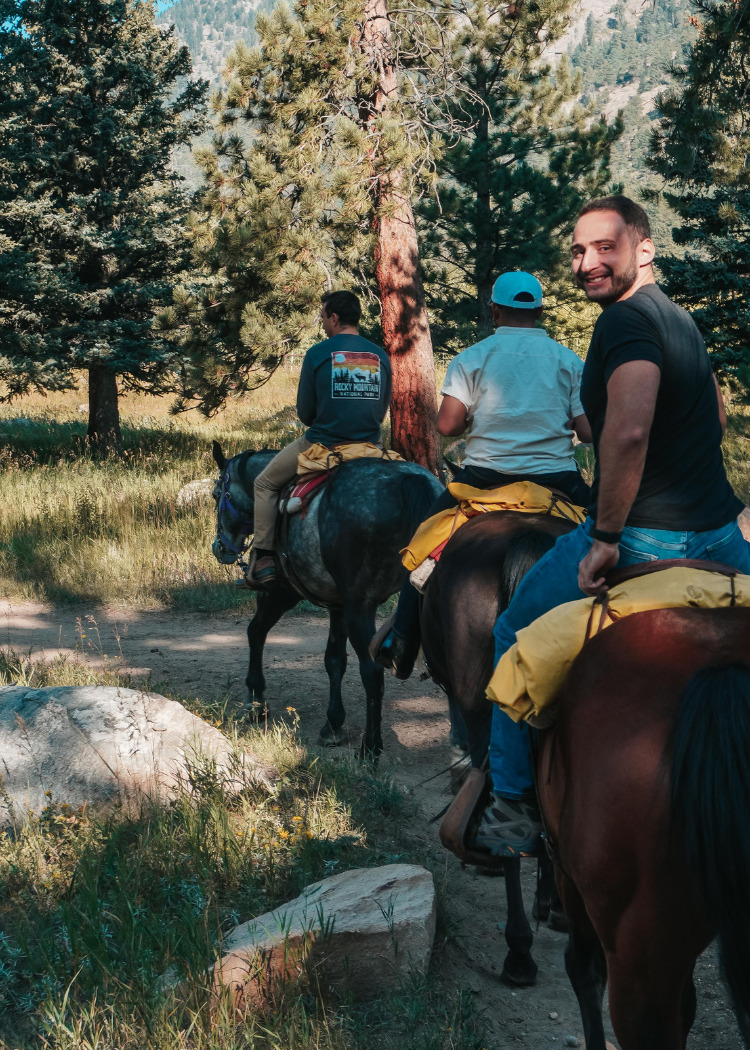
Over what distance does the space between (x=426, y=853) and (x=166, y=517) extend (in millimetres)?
8745

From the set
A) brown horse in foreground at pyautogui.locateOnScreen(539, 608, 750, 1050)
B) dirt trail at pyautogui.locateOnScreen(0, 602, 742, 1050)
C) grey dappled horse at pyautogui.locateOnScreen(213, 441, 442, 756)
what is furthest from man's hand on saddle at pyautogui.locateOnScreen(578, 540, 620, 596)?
grey dappled horse at pyautogui.locateOnScreen(213, 441, 442, 756)

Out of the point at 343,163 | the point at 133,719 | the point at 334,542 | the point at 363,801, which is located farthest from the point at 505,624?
the point at 343,163

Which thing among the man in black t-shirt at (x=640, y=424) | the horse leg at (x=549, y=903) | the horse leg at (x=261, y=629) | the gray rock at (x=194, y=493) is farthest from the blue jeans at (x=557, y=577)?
the gray rock at (x=194, y=493)

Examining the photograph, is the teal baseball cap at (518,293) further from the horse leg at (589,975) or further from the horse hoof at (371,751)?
the horse hoof at (371,751)

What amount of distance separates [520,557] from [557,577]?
689mm

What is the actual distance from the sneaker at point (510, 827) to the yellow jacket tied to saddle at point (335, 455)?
132 inches

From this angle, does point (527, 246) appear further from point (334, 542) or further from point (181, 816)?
point (181, 816)

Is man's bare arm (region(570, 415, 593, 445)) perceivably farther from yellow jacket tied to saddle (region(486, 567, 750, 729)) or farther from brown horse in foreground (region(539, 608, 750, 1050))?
brown horse in foreground (region(539, 608, 750, 1050))

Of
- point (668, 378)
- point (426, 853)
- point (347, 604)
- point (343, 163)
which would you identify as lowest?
point (426, 853)

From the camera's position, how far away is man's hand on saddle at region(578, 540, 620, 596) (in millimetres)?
2521

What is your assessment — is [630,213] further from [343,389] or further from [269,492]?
[269,492]

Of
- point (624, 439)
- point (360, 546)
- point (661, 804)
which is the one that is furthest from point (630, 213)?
point (360, 546)

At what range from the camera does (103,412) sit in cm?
1791

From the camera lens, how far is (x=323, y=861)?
4.04 meters
